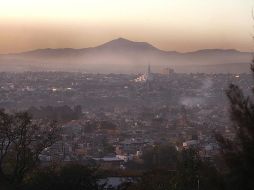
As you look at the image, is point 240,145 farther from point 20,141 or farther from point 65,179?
point 20,141

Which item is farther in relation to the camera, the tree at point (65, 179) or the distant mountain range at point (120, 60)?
the distant mountain range at point (120, 60)

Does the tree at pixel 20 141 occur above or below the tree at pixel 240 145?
below

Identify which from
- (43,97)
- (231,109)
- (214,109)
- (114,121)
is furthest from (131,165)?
(43,97)

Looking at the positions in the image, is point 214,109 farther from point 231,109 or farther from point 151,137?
point 231,109

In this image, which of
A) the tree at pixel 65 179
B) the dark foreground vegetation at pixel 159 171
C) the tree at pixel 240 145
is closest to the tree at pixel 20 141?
the dark foreground vegetation at pixel 159 171

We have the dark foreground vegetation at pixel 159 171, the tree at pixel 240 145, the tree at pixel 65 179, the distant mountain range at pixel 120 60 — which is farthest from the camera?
the distant mountain range at pixel 120 60

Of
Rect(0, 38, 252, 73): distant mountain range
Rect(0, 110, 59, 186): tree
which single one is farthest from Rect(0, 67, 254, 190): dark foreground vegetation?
Rect(0, 38, 252, 73): distant mountain range

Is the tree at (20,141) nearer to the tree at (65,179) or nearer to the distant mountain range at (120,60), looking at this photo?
the tree at (65,179)
